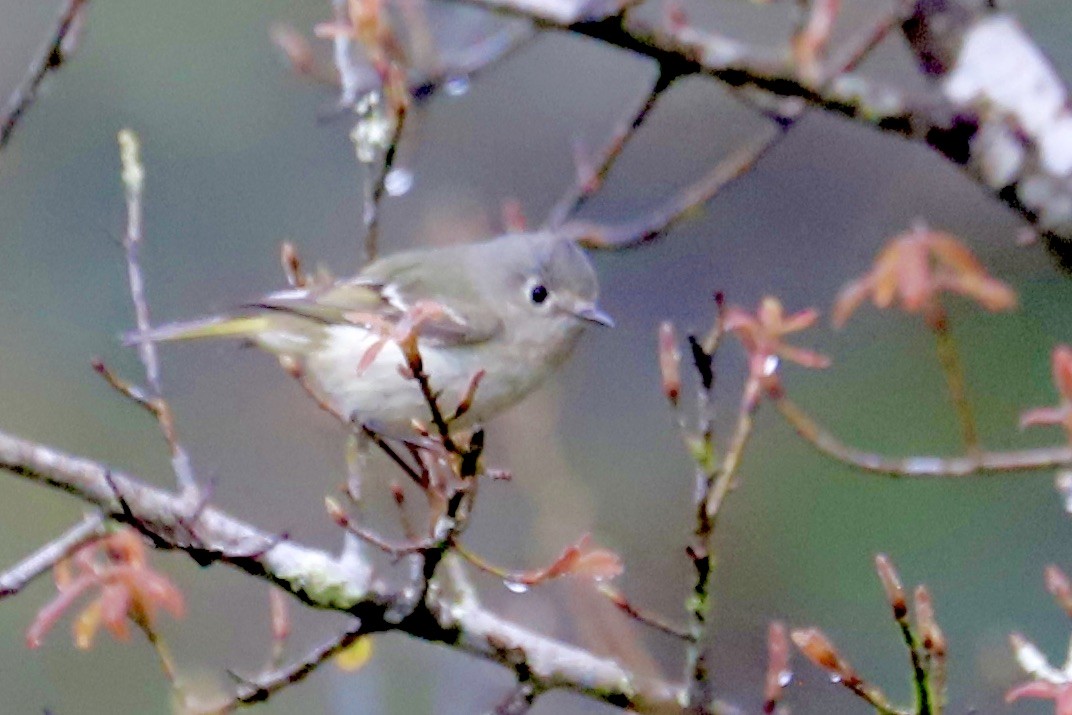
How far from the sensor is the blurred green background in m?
3.45

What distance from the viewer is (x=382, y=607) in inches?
63.2

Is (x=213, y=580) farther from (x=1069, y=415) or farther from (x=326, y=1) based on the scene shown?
(x=1069, y=415)

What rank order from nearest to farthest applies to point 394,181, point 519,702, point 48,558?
point 48,558, point 519,702, point 394,181

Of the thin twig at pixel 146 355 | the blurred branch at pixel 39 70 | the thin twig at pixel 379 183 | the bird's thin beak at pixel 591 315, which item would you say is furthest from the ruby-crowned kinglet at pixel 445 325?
the blurred branch at pixel 39 70

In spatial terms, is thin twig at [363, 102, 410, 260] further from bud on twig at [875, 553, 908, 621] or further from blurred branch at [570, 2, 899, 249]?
bud on twig at [875, 553, 908, 621]

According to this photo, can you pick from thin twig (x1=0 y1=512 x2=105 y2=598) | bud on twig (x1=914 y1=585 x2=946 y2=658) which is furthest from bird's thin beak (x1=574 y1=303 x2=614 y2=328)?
bud on twig (x1=914 y1=585 x2=946 y2=658)

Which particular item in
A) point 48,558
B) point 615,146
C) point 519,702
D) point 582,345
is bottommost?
point 582,345

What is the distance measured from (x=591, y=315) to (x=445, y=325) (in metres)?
0.24

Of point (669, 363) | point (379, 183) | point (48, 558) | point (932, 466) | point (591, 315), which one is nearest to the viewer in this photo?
point (669, 363)

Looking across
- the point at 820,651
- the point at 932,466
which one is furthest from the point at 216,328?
the point at 820,651

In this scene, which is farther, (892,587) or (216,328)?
(216,328)

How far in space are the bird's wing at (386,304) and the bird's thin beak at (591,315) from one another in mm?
131

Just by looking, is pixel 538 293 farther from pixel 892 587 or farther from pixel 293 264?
pixel 892 587

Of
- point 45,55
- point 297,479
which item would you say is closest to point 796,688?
point 297,479
